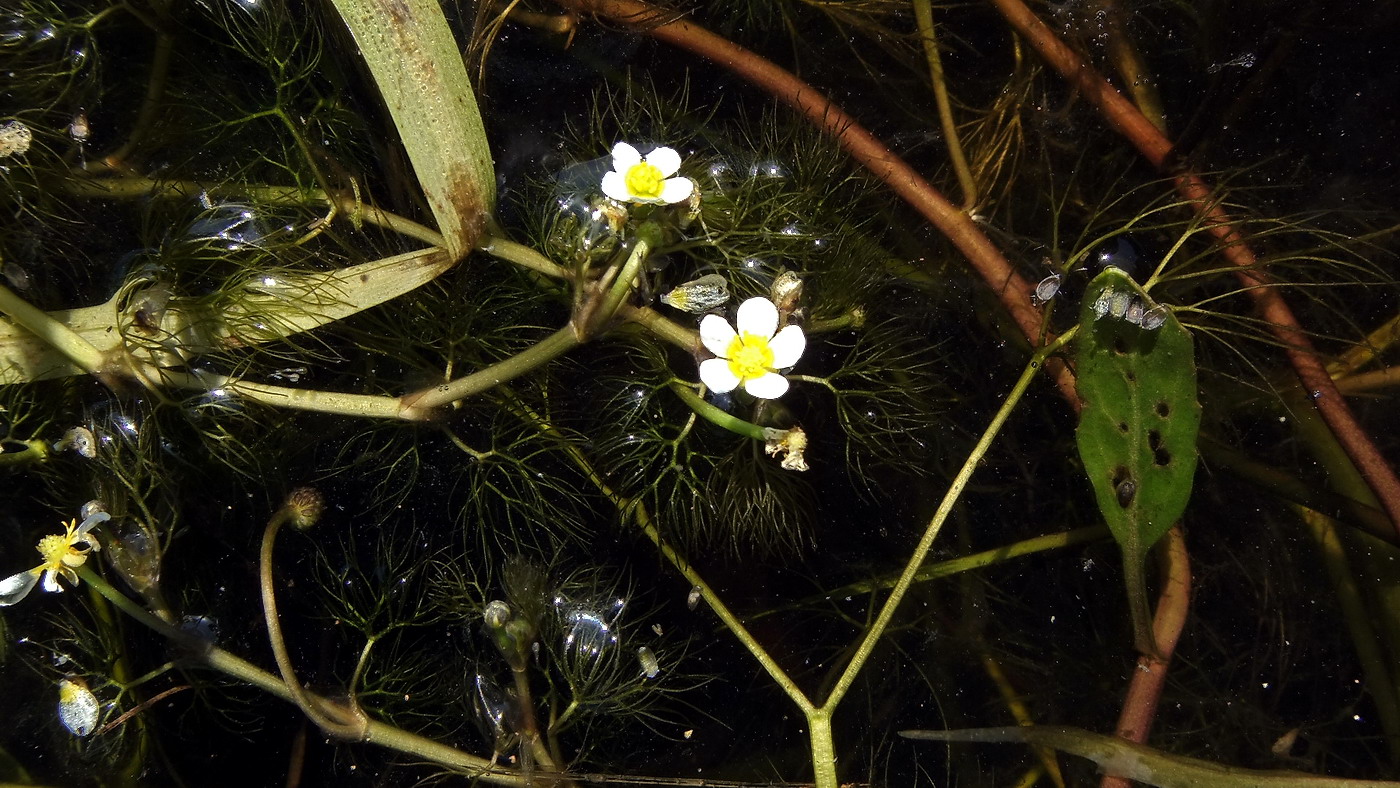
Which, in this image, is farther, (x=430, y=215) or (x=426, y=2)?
(x=430, y=215)

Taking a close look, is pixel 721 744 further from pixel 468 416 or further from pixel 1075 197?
pixel 1075 197

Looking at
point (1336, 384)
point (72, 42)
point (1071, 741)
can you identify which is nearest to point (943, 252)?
point (1336, 384)

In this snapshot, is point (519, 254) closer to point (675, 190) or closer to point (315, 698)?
point (675, 190)

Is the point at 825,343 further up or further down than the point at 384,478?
further up

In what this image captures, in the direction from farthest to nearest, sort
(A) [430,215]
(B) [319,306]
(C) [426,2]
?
(A) [430,215] < (B) [319,306] < (C) [426,2]

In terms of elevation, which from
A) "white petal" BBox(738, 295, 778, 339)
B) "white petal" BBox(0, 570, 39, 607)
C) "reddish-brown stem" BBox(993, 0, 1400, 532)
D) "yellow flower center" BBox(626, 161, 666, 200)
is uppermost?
"reddish-brown stem" BBox(993, 0, 1400, 532)

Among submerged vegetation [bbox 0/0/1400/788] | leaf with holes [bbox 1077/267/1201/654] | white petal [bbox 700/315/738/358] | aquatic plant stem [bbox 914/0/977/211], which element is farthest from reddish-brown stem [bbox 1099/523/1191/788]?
white petal [bbox 700/315/738/358]

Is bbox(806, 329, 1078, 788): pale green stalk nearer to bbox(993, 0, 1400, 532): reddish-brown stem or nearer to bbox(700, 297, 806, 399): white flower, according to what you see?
bbox(700, 297, 806, 399): white flower

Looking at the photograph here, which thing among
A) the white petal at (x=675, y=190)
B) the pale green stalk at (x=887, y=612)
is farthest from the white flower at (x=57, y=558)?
the pale green stalk at (x=887, y=612)

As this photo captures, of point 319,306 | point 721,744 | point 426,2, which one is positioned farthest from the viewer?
point 721,744
